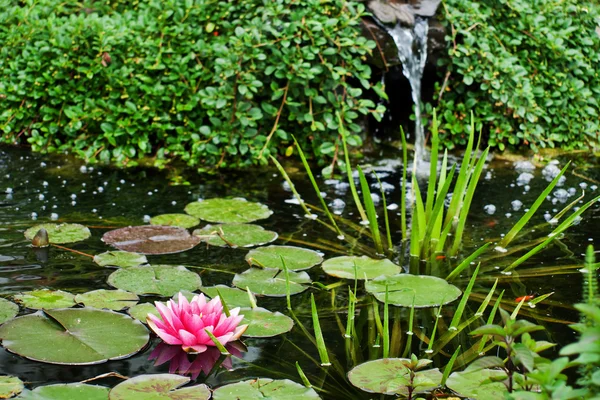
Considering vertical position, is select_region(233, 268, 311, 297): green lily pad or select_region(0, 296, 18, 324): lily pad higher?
select_region(0, 296, 18, 324): lily pad

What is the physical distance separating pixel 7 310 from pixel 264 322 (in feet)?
3.37

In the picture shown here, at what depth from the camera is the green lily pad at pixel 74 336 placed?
2.48 meters

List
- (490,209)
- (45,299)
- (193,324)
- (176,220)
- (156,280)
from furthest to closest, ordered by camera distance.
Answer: (490,209) → (176,220) → (156,280) → (45,299) → (193,324)

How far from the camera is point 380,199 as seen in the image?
4703 mm

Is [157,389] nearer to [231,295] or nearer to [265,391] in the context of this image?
[265,391]

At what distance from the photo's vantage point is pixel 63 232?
3812 millimetres

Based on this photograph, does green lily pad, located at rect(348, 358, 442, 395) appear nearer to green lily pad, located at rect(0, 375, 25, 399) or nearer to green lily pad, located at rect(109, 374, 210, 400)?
green lily pad, located at rect(109, 374, 210, 400)

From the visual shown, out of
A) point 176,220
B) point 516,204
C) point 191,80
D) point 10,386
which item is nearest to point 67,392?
point 10,386

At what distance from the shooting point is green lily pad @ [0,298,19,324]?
272cm

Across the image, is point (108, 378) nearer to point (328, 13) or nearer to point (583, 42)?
point (328, 13)

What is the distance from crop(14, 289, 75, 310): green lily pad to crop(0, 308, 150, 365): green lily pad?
11 cm

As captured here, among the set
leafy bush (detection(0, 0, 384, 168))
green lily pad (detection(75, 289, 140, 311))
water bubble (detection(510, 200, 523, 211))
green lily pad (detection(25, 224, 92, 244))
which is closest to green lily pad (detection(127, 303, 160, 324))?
green lily pad (detection(75, 289, 140, 311))

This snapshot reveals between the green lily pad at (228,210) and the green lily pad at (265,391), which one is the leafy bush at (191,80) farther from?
the green lily pad at (265,391)

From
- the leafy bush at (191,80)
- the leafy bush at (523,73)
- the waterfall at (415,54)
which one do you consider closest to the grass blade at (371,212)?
the leafy bush at (191,80)
